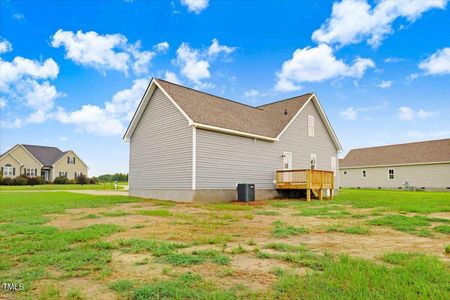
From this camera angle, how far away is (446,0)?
631 inches

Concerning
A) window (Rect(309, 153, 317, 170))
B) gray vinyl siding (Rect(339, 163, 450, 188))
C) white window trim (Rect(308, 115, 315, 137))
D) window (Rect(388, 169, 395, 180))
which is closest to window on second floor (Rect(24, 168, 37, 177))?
window (Rect(309, 153, 317, 170))

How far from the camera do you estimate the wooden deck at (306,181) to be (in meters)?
17.6

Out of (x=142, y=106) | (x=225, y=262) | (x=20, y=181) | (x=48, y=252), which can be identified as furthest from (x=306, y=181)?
(x=20, y=181)

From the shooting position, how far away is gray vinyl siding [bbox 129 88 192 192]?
51.2 ft

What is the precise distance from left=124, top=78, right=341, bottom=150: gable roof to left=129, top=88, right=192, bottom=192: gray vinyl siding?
449mm

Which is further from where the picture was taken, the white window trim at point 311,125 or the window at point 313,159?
the window at point 313,159

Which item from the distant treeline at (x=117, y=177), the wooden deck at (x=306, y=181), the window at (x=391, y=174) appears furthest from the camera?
the distant treeline at (x=117, y=177)

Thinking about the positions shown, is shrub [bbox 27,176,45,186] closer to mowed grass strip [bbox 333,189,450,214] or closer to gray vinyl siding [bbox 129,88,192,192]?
gray vinyl siding [bbox 129,88,192,192]

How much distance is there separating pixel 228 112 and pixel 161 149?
4.78 meters

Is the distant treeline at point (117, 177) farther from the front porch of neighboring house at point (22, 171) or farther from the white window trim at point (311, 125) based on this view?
the white window trim at point (311, 125)

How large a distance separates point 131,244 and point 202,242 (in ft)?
4.29

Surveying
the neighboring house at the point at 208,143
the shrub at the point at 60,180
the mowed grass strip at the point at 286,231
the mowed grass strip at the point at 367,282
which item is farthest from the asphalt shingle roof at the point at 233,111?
the shrub at the point at 60,180

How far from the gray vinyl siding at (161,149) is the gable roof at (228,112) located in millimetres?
449

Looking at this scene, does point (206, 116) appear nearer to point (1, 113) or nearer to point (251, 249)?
point (251, 249)
